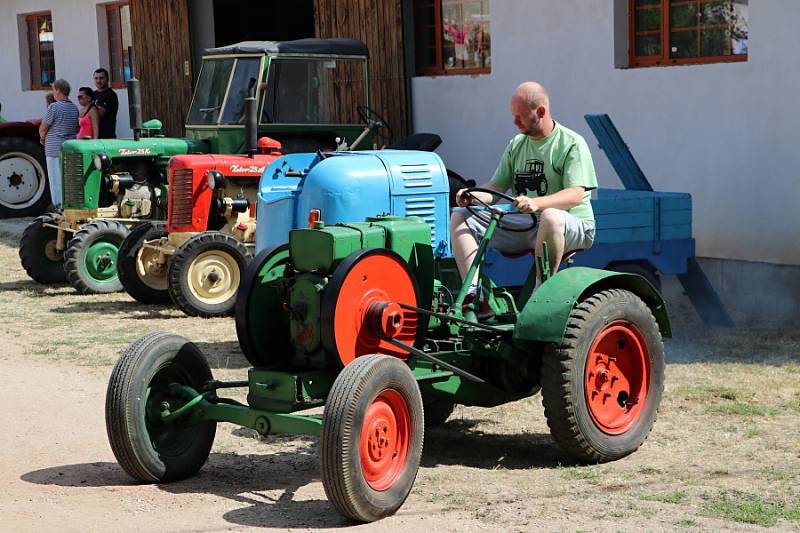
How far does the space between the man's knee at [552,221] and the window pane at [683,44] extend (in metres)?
5.40

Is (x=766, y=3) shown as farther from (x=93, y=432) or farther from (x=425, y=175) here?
(x=93, y=432)

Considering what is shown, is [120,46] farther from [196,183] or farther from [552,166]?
[552,166]

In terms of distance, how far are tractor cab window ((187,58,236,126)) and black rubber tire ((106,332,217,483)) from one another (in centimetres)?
636

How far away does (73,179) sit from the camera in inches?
497

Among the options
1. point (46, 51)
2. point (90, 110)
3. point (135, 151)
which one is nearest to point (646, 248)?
point (135, 151)

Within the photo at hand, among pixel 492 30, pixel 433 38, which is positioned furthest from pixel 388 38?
pixel 492 30

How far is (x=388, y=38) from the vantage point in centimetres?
1427

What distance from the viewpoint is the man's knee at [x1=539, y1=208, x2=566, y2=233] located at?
6.05 metres

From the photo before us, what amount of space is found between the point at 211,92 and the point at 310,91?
890mm

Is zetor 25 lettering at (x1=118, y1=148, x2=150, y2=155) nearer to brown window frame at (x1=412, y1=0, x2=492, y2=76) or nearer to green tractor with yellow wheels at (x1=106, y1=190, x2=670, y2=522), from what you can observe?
brown window frame at (x1=412, y1=0, x2=492, y2=76)

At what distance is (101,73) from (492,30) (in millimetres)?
5911

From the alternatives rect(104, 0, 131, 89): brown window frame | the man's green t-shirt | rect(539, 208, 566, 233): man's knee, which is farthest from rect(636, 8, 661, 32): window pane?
rect(104, 0, 131, 89): brown window frame

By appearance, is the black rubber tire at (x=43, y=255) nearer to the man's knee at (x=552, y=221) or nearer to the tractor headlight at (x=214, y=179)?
the tractor headlight at (x=214, y=179)

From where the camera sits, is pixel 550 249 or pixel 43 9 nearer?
pixel 550 249
